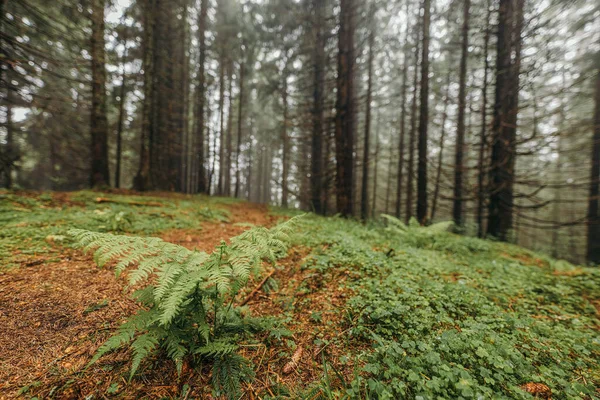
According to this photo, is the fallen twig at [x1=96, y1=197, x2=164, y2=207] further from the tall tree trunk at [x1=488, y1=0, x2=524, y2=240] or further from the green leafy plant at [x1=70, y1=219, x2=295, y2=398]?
the tall tree trunk at [x1=488, y1=0, x2=524, y2=240]

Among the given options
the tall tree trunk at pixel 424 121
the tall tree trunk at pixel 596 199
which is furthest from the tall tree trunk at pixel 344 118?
the tall tree trunk at pixel 596 199

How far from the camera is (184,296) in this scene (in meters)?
1.52

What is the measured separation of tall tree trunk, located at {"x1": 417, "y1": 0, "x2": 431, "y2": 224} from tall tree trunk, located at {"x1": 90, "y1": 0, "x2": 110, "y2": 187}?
452 inches

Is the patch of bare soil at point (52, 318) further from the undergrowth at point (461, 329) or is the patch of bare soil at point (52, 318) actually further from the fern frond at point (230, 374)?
the undergrowth at point (461, 329)

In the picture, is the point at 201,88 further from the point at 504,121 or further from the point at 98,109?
the point at 504,121

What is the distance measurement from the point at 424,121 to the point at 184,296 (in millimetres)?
10577

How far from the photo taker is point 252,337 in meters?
2.16

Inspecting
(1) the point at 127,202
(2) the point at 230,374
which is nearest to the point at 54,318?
(2) the point at 230,374

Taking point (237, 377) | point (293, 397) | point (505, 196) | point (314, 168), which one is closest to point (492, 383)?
point (293, 397)

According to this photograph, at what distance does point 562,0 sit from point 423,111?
421cm

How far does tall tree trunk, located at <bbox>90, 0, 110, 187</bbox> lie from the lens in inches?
309

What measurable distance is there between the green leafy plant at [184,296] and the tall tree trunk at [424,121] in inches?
354

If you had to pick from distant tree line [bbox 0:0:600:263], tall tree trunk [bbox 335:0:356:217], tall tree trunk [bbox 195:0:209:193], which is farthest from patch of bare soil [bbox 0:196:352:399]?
tall tree trunk [bbox 195:0:209:193]

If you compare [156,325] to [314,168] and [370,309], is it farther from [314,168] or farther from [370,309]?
[314,168]
